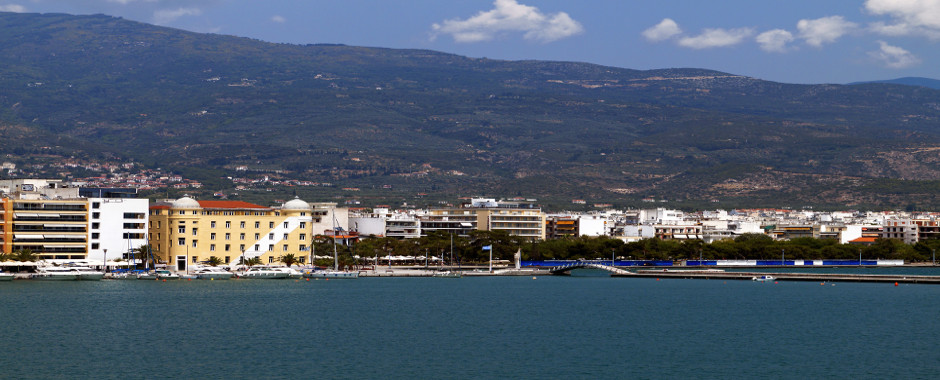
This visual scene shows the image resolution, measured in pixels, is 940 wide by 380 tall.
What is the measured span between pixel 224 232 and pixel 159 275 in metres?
9.81

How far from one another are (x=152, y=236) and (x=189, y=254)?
3849 mm

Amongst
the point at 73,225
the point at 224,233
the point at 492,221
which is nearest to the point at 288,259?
the point at 224,233

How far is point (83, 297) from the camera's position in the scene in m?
88.2

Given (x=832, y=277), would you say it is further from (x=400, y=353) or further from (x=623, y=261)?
(x=400, y=353)

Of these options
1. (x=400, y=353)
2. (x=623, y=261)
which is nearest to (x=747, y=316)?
(x=400, y=353)

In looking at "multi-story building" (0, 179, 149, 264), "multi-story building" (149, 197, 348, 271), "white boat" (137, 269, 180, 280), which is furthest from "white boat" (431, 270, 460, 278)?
"multi-story building" (0, 179, 149, 264)

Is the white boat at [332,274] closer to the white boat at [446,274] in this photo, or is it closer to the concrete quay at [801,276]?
the white boat at [446,274]

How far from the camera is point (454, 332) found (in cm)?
6894

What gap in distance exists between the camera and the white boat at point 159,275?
109 m

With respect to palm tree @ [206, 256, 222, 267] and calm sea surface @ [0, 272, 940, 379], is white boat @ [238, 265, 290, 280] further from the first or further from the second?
calm sea surface @ [0, 272, 940, 379]

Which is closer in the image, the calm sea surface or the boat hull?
the calm sea surface

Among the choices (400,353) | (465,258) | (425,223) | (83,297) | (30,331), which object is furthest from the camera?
(425,223)

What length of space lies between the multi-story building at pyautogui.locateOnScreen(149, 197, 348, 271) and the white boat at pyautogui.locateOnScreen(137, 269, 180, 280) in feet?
14.9

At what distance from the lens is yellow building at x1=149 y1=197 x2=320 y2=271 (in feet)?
384
